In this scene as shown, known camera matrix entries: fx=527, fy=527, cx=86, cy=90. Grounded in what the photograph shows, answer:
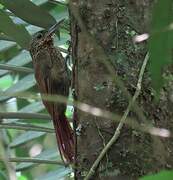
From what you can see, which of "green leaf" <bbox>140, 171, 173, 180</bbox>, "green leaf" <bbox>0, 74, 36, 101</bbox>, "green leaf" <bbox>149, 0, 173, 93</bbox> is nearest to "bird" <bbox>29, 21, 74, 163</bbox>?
"green leaf" <bbox>0, 74, 36, 101</bbox>

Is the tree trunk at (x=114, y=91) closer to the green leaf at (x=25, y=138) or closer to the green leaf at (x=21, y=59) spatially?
the green leaf at (x=21, y=59)

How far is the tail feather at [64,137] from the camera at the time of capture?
2.02 m

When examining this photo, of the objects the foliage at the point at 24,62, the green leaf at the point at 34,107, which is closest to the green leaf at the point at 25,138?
the foliage at the point at 24,62

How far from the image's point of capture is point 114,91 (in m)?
→ 1.51

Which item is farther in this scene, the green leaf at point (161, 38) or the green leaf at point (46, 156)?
the green leaf at point (46, 156)

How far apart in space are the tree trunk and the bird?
1.61 ft

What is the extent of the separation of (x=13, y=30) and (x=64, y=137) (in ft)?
1.67

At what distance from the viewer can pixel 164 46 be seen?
2.70 ft

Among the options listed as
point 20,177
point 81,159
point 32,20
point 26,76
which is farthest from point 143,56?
point 20,177

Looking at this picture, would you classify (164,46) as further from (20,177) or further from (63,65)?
(20,177)

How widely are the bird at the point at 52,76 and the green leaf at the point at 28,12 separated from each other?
7.7 inches

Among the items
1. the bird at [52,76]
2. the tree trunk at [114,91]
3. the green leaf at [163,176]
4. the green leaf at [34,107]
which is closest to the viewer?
the green leaf at [163,176]

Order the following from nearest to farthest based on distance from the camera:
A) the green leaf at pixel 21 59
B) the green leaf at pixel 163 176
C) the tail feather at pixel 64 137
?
the green leaf at pixel 163 176, the tail feather at pixel 64 137, the green leaf at pixel 21 59

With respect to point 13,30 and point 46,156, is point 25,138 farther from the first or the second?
point 13,30
